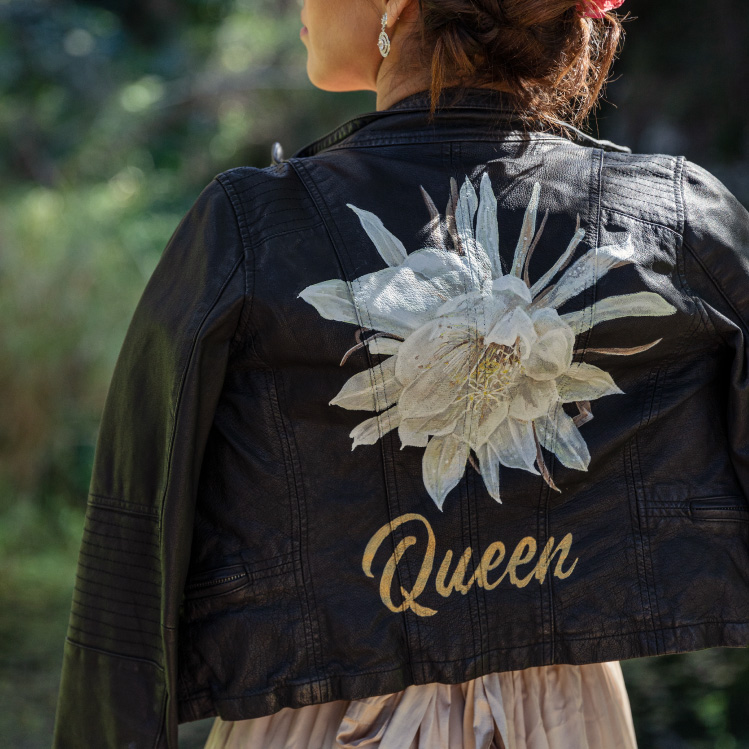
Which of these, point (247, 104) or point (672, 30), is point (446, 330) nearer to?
point (672, 30)

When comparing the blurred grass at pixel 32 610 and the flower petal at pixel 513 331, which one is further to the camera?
the blurred grass at pixel 32 610

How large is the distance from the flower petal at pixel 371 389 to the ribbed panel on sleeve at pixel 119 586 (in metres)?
0.23

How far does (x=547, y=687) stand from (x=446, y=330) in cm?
43

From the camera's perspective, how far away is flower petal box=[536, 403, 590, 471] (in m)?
0.94

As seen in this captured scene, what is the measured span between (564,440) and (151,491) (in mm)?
430

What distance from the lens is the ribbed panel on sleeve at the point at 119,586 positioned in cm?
89

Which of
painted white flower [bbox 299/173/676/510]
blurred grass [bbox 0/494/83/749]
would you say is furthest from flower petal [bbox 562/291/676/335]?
blurred grass [bbox 0/494/83/749]

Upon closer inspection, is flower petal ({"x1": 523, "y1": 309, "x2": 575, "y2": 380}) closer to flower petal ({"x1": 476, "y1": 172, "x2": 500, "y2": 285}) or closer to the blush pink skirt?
flower petal ({"x1": 476, "y1": 172, "x2": 500, "y2": 285})

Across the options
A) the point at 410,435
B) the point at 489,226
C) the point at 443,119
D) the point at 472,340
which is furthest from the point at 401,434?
the point at 443,119

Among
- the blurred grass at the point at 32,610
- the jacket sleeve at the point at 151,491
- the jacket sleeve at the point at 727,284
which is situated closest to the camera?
the jacket sleeve at the point at 151,491

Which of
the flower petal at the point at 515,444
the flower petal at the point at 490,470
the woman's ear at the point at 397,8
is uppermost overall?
the woman's ear at the point at 397,8

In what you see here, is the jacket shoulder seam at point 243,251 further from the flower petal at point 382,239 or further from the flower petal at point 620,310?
the flower petal at point 620,310

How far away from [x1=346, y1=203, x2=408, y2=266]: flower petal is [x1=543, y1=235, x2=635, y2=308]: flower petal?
16 centimetres

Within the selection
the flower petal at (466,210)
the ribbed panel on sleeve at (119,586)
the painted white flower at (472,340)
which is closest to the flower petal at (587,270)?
the painted white flower at (472,340)
